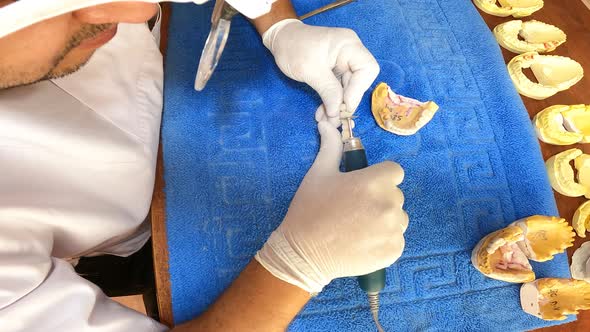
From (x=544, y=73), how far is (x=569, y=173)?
0.90 ft

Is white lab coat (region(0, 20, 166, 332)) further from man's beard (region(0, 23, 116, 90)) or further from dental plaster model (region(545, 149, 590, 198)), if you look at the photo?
dental plaster model (region(545, 149, 590, 198))

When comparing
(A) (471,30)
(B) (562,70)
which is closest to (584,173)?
(B) (562,70)

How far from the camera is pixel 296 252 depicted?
0.72 m

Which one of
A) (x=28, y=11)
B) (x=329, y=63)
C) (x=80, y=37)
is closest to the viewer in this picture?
(x=28, y=11)

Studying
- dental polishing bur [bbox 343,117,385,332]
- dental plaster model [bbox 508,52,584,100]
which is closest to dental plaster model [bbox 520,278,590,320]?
dental polishing bur [bbox 343,117,385,332]

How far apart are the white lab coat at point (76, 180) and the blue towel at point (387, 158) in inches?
3.0

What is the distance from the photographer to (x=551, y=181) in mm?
974

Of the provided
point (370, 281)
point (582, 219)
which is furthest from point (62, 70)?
point (582, 219)

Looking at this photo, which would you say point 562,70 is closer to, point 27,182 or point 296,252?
point 296,252

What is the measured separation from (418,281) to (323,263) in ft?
0.75

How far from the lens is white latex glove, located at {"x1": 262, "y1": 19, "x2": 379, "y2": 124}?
89cm

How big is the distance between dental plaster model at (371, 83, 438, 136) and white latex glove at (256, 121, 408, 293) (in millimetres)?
192

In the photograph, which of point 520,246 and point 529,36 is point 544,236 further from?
point 529,36

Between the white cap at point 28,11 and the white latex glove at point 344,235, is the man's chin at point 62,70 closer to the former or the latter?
the white cap at point 28,11
